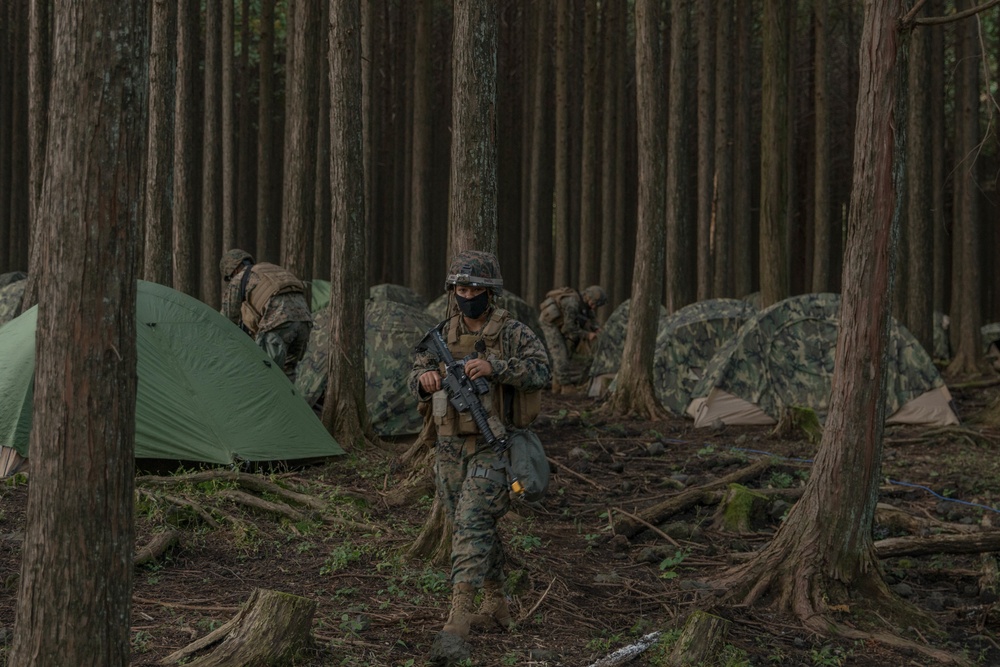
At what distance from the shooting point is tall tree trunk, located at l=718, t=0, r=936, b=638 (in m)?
6.17

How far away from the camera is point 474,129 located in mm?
7836

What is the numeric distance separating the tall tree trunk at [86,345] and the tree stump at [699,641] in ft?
9.15

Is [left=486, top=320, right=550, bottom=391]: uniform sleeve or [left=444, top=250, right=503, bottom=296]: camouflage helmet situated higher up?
[left=444, top=250, right=503, bottom=296]: camouflage helmet

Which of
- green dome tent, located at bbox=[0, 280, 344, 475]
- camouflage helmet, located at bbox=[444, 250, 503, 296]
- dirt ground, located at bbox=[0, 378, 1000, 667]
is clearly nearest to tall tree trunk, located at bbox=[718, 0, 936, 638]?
dirt ground, located at bbox=[0, 378, 1000, 667]

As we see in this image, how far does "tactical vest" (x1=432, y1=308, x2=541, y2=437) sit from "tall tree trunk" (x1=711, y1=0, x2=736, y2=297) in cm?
1337

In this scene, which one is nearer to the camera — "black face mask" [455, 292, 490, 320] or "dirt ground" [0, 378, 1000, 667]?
"dirt ground" [0, 378, 1000, 667]

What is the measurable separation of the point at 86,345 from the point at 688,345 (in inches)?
474

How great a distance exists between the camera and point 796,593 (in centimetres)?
627

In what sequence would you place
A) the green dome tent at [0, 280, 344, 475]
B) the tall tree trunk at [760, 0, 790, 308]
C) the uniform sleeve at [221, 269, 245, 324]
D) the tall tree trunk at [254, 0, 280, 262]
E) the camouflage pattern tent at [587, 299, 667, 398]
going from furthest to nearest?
1. the tall tree trunk at [254, 0, 280, 262]
2. the camouflage pattern tent at [587, 299, 667, 398]
3. the tall tree trunk at [760, 0, 790, 308]
4. the uniform sleeve at [221, 269, 245, 324]
5. the green dome tent at [0, 280, 344, 475]

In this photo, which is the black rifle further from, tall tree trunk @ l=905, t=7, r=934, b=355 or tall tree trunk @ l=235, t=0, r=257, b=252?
tall tree trunk @ l=235, t=0, r=257, b=252

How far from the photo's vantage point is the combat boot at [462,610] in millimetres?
5508

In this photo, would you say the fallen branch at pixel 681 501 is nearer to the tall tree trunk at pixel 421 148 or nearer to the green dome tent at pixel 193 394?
the green dome tent at pixel 193 394

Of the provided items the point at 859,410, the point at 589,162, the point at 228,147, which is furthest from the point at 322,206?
the point at 859,410

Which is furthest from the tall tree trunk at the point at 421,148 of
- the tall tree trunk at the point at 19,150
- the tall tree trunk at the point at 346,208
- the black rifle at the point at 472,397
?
the black rifle at the point at 472,397
